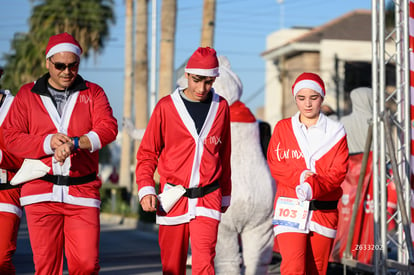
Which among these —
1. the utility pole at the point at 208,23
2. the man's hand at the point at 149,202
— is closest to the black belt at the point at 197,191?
the man's hand at the point at 149,202

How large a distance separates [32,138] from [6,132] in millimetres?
271

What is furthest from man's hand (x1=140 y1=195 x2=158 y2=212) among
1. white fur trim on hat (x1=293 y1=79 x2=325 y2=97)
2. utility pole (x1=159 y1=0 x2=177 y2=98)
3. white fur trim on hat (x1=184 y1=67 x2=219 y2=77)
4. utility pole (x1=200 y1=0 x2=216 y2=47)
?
utility pole (x1=159 y1=0 x2=177 y2=98)

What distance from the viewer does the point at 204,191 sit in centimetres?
694

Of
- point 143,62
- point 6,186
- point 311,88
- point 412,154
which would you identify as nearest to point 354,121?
point 412,154

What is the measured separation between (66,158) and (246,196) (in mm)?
2988

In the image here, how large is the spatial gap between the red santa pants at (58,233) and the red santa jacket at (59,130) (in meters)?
0.06

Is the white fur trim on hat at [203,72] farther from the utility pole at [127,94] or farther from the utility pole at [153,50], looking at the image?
the utility pole at [127,94]

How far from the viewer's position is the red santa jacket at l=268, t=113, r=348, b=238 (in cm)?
714

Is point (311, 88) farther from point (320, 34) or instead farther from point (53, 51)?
point (320, 34)

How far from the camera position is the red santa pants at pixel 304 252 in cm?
704

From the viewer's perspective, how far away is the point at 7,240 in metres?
7.29

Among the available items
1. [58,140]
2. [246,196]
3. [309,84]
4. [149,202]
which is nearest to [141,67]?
[246,196]

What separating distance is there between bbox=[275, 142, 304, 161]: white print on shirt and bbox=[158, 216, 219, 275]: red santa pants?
0.79 meters

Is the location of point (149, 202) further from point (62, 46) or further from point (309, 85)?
point (309, 85)
